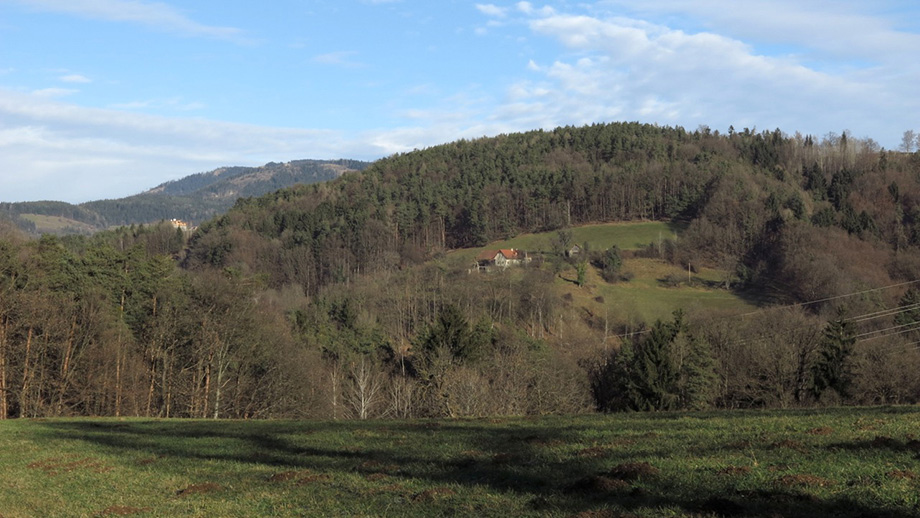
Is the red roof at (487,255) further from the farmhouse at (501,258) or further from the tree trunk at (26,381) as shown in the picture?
the tree trunk at (26,381)

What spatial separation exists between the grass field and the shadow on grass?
5cm

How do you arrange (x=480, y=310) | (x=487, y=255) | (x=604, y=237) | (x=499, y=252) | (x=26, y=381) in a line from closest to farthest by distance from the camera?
(x=26, y=381) < (x=480, y=310) < (x=499, y=252) < (x=487, y=255) < (x=604, y=237)

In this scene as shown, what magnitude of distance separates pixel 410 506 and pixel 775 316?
87.2 metres

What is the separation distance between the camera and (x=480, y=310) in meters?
118

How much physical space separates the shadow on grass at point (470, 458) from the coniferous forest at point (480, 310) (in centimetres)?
1512

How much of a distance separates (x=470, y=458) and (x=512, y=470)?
6.14ft

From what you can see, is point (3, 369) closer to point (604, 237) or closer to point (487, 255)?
point (487, 255)

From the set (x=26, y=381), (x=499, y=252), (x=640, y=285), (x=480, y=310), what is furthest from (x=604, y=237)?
(x=26, y=381)

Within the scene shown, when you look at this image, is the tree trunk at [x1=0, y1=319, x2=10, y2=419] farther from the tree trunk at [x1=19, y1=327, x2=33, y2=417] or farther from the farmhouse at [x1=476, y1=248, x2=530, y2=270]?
the farmhouse at [x1=476, y1=248, x2=530, y2=270]

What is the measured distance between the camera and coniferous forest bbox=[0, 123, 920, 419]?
52.1m

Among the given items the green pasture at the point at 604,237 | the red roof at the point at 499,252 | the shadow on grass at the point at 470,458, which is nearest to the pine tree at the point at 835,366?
the shadow on grass at the point at 470,458

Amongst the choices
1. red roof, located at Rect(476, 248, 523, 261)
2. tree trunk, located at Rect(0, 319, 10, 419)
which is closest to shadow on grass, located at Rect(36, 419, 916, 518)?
tree trunk, located at Rect(0, 319, 10, 419)

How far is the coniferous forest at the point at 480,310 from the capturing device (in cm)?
5209

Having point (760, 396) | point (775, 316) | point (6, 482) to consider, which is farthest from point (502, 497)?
point (775, 316)
